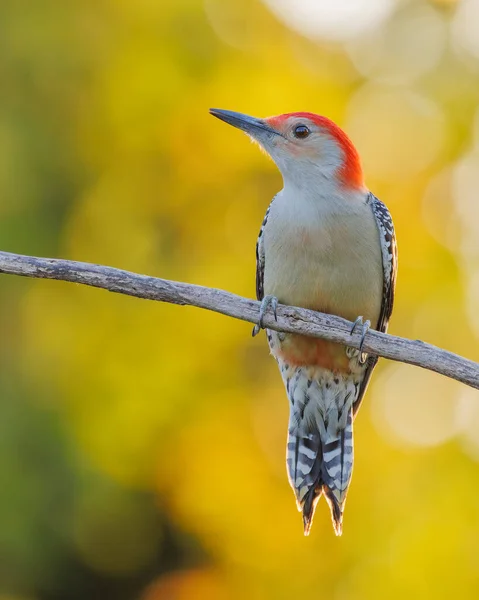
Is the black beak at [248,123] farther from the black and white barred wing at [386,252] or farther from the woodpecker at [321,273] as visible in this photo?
the black and white barred wing at [386,252]

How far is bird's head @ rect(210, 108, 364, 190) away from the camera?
701 cm

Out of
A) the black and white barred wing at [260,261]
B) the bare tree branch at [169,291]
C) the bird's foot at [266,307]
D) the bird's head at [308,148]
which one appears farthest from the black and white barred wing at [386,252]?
the bare tree branch at [169,291]

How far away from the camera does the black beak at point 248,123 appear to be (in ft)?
23.8

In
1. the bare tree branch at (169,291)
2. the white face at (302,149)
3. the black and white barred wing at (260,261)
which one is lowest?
the bare tree branch at (169,291)

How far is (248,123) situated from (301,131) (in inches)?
18.2

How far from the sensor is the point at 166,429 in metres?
13.7

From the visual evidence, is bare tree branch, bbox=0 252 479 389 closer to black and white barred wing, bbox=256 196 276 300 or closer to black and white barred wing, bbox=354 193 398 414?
black and white barred wing, bbox=354 193 398 414

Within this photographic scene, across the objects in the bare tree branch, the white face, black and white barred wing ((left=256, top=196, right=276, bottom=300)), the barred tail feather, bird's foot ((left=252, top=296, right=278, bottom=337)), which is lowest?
the barred tail feather

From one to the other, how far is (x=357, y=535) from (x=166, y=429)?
11.4 ft

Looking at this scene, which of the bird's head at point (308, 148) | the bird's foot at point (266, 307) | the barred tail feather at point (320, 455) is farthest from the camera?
the barred tail feather at point (320, 455)

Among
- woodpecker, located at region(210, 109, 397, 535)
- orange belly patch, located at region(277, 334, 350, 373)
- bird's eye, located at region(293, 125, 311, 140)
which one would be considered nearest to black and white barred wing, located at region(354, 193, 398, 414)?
woodpecker, located at region(210, 109, 397, 535)

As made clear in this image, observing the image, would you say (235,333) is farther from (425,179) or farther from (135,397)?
(425,179)

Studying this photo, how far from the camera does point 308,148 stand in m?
7.10

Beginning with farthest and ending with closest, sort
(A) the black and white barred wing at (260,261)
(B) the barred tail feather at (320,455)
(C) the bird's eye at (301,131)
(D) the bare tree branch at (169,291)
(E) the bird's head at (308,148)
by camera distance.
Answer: (B) the barred tail feather at (320,455)
(A) the black and white barred wing at (260,261)
(C) the bird's eye at (301,131)
(E) the bird's head at (308,148)
(D) the bare tree branch at (169,291)
